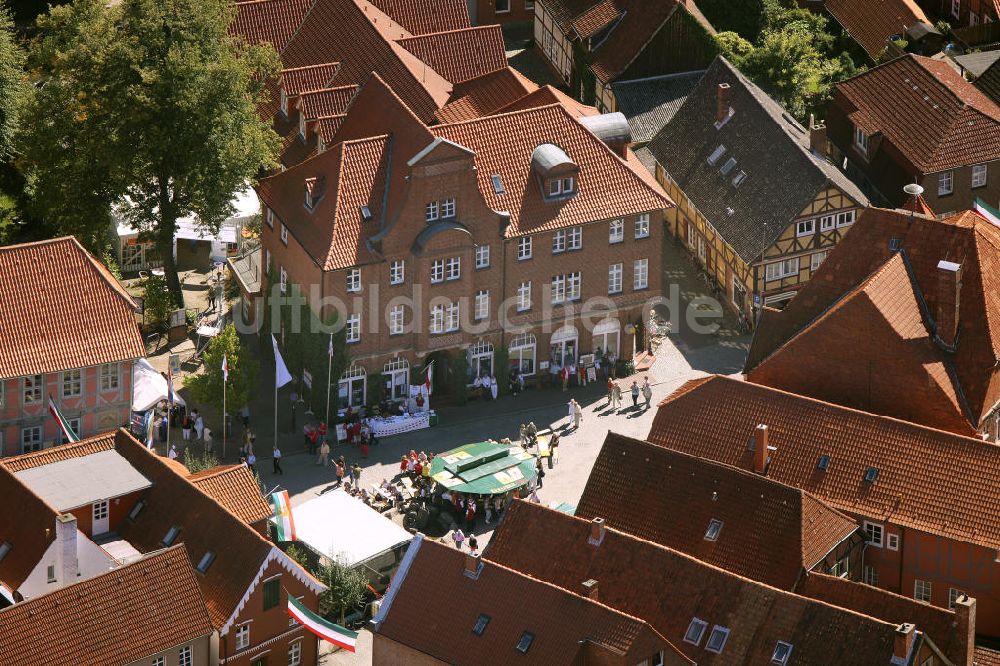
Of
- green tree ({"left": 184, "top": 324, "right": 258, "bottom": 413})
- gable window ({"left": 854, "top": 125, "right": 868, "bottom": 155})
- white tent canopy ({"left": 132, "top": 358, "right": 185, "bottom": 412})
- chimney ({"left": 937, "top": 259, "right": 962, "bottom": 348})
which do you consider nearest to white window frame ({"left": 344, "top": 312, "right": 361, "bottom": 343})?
green tree ({"left": 184, "top": 324, "right": 258, "bottom": 413})

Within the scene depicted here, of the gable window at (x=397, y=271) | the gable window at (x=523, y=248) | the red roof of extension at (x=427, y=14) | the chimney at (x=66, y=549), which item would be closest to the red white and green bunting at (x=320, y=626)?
the chimney at (x=66, y=549)

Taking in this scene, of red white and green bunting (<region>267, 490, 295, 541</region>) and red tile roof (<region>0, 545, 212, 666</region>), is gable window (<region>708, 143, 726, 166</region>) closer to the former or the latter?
red white and green bunting (<region>267, 490, 295, 541</region>)

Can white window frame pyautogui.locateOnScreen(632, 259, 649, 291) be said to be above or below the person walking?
above

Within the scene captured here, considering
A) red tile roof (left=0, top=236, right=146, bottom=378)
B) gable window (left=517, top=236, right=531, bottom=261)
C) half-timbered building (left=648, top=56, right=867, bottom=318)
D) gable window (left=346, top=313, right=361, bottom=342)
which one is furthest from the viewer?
half-timbered building (left=648, top=56, right=867, bottom=318)

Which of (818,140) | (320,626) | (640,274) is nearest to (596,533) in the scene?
(320,626)

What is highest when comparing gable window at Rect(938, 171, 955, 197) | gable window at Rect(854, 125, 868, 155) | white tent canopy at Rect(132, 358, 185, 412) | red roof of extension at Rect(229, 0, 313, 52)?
red roof of extension at Rect(229, 0, 313, 52)

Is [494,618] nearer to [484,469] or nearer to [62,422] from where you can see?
[484,469]
